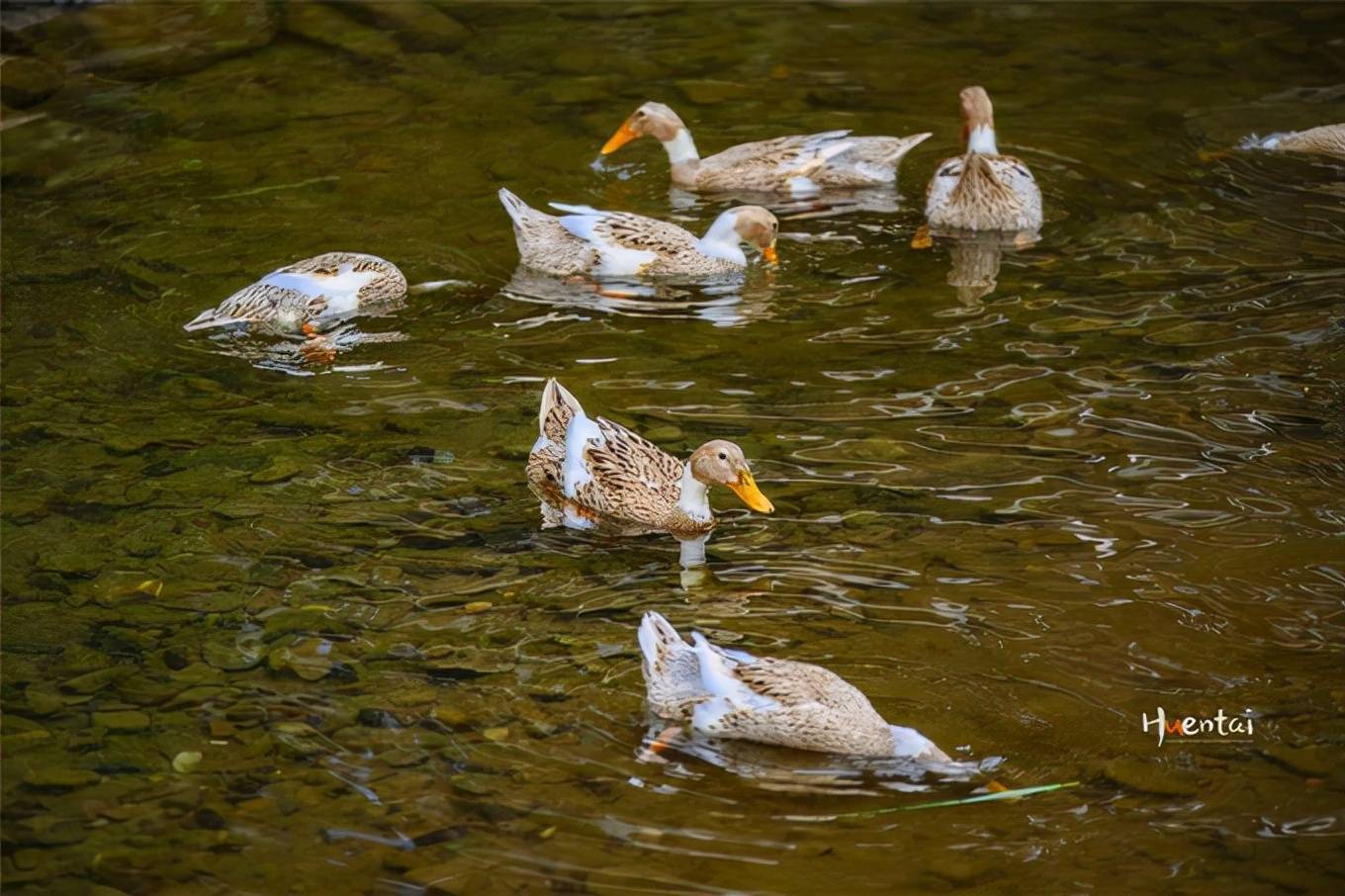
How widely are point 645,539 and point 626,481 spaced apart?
272mm

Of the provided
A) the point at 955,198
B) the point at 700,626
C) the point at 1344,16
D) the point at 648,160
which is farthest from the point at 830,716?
the point at 1344,16

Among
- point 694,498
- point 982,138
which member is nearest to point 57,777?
point 694,498

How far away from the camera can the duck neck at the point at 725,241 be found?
1014 centimetres

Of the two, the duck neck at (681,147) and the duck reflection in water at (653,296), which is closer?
the duck reflection in water at (653,296)

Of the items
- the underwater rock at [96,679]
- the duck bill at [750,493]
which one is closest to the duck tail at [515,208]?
the duck bill at [750,493]

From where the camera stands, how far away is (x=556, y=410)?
7.86 meters

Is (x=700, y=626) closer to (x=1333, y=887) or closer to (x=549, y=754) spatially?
(x=549, y=754)

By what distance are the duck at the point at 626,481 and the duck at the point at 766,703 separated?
122 cm

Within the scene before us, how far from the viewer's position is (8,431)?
318 inches

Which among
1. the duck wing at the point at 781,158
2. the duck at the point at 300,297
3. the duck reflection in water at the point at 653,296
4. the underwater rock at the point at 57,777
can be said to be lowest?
the underwater rock at the point at 57,777

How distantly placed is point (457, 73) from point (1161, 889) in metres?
9.74

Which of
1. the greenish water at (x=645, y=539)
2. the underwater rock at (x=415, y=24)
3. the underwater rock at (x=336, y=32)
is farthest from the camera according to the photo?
the underwater rock at (x=415, y=24)

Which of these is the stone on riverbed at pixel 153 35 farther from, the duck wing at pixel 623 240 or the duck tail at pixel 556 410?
the duck tail at pixel 556 410

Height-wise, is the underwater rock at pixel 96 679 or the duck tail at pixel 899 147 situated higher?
the duck tail at pixel 899 147
